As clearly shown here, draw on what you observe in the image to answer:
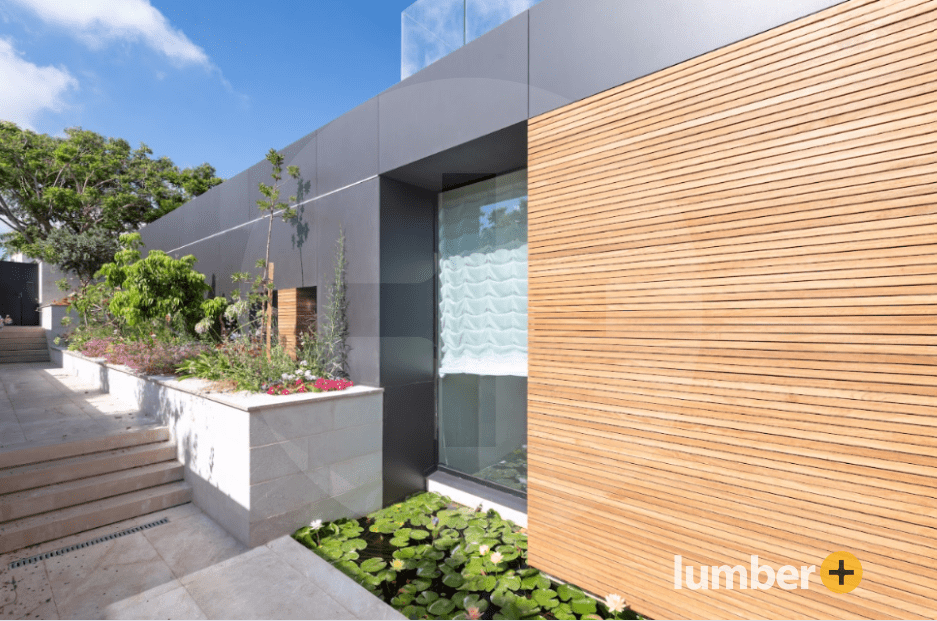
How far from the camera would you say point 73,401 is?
548cm

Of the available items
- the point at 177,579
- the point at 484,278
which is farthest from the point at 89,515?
the point at 484,278

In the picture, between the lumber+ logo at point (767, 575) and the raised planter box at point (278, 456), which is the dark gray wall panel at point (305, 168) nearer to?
the raised planter box at point (278, 456)

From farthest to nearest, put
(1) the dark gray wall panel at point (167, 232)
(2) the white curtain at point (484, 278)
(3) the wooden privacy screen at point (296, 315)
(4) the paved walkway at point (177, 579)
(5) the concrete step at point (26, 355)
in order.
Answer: (5) the concrete step at point (26, 355), (1) the dark gray wall panel at point (167, 232), (3) the wooden privacy screen at point (296, 315), (2) the white curtain at point (484, 278), (4) the paved walkway at point (177, 579)

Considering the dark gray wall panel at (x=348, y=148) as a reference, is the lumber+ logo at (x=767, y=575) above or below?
below

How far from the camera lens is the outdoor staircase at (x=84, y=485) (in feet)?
10.1

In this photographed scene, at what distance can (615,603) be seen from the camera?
7.26ft

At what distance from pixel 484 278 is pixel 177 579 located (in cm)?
298

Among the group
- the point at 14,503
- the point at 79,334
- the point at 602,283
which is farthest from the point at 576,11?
the point at 79,334

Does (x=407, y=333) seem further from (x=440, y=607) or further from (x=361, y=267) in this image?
(x=440, y=607)

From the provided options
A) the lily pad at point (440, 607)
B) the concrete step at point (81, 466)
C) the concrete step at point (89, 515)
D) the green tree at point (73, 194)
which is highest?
the green tree at point (73, 194)

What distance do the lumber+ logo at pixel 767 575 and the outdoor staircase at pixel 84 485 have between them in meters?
3.99

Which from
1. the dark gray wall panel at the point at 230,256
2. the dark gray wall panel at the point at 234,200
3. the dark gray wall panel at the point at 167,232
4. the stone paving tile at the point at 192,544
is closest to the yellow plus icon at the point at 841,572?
the stone paving tile at the point at 192,544

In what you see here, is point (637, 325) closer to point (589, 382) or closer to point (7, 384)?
point (589, 382)

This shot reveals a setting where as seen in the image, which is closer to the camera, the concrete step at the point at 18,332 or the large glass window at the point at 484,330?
the large glass window at the point at 484,330
